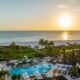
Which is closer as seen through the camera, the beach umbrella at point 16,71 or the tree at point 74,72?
the beach umbrella at point 16,71

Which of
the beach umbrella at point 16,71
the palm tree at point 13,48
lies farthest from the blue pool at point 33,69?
the palm tree at point 13,48

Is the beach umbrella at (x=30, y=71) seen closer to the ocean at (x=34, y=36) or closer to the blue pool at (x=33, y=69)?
the blue pool at (x=33, y=69)

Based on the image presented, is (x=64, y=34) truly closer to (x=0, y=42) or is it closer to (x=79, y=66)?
(x=79, y=66)

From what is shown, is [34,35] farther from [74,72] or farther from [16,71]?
[74,72]

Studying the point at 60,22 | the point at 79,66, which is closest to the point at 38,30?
the point at 60,22

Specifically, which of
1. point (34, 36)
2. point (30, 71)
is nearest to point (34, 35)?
point (34, 36)

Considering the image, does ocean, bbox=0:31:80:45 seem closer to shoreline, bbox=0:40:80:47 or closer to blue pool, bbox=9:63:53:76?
shoreline, bbox=0:40:80:47
